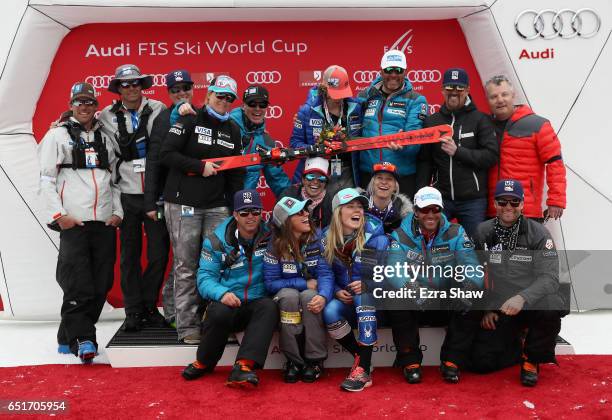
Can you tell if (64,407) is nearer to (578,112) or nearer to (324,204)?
(324,204)

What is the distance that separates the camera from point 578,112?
498 centimetres

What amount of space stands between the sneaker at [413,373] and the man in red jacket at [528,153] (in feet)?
4.05

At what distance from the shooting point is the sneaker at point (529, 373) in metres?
Result: 3.73

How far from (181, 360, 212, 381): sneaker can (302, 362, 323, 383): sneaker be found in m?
0.57

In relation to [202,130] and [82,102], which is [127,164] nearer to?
[82,102]

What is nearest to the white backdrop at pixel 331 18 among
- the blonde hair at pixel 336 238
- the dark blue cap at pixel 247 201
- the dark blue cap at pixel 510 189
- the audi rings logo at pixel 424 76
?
the audi rings logo at pixel 424 76

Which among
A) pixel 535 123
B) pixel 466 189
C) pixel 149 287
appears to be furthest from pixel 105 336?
pixel 535 123

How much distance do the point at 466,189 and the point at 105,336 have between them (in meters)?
2.66

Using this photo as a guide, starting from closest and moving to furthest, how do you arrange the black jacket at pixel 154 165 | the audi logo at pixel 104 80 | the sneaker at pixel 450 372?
the sneaker at pixel 450 372 < the black jacket at pixel 154 165 < the audi logo at pixel 104 80

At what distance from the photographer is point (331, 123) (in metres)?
4.38

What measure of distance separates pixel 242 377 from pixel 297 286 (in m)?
0.61

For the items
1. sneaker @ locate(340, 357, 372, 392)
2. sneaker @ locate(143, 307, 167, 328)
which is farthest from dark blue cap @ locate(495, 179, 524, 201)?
sneaker @ locate(143, 307, 167, 328)

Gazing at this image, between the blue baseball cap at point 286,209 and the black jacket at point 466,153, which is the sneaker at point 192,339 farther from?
the black jacket at point 466,153

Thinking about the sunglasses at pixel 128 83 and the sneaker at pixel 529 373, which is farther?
the sunglasses at pixel 128 83
